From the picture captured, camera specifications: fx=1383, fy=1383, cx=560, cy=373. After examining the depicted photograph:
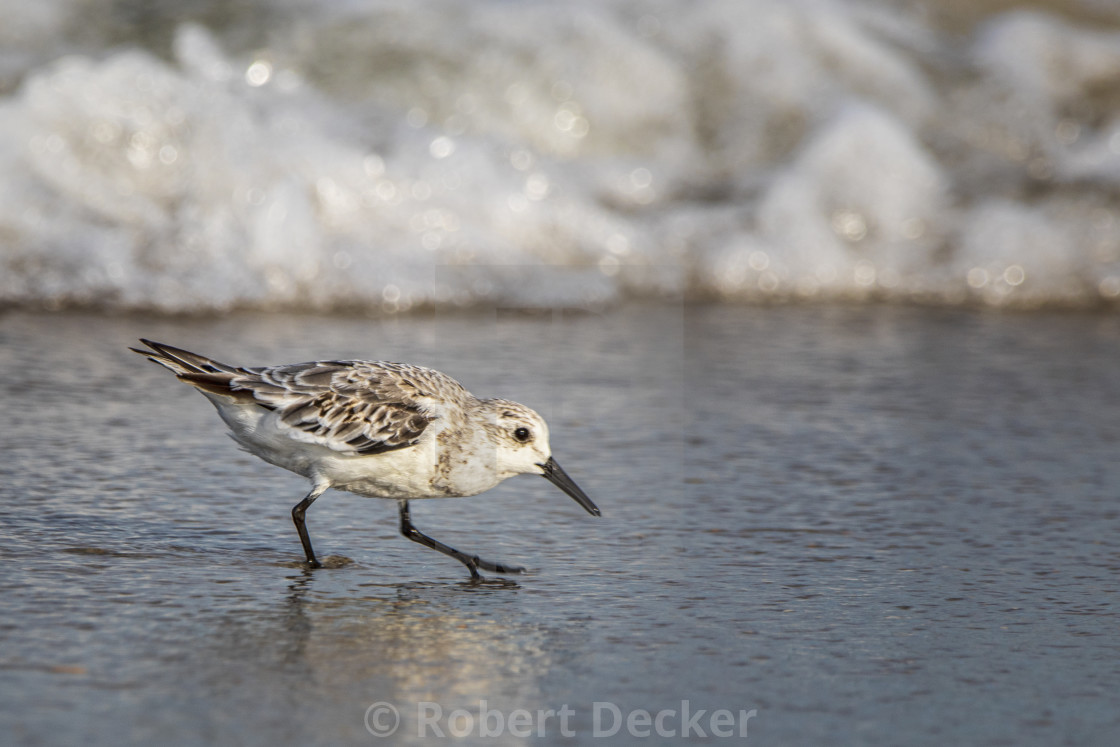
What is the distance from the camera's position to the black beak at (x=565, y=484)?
4.82 meters

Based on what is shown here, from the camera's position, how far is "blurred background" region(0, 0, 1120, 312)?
8930mm

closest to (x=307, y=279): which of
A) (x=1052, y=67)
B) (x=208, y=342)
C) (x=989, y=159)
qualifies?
(x=208, y=342)

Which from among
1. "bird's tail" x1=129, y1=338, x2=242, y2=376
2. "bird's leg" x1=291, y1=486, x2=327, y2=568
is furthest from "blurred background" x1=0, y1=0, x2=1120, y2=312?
"bird's leg" x1=291, y1=486, x2=327, y2=568

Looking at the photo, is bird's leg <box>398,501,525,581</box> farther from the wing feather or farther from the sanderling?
the wing feather

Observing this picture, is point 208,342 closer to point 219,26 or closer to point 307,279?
point 307,279

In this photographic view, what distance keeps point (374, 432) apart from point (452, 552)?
47 cm

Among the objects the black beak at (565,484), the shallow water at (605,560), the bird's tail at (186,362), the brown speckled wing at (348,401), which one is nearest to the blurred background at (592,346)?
the shallow water at (605,560)

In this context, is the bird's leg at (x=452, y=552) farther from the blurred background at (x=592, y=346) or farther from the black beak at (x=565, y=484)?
the black beak at (x=565, y=484)

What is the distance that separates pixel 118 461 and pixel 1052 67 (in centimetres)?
958

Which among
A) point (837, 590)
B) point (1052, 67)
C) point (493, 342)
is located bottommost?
point (837, 590)

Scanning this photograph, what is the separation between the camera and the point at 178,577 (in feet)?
13.7

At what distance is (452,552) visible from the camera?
14.8 feet

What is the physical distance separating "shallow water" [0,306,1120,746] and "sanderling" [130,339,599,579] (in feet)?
0.74

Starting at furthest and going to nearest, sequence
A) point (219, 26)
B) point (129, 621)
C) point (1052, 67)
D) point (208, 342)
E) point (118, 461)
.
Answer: point (1052, 67) < point (219, 26) < point (208, 342) < point (118, 461) < point (129, 621)
